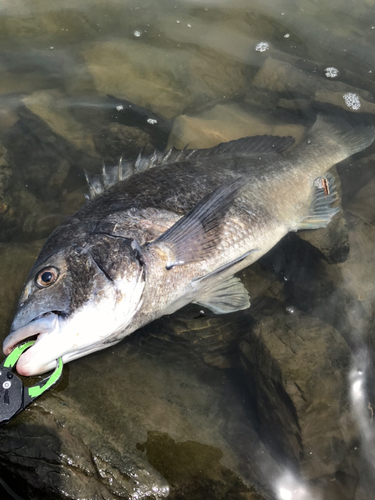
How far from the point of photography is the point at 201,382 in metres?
3.35

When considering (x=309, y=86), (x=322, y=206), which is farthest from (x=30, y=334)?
(x=309, y=86)

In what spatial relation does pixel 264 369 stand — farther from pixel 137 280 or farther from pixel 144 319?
pixel 137 280

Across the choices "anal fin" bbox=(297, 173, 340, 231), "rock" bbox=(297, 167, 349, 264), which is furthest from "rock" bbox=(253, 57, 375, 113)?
"rock" bbox=(297, 167, 349, 264)

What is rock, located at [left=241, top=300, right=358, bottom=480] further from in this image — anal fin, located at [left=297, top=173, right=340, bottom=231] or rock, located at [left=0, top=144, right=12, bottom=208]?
rock, located at [left=0, top=144, right=12, bottom=208]

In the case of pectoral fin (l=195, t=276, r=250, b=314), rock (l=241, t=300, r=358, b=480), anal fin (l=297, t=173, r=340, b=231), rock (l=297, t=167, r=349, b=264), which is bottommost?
rock (l=241, t=300, r=358, b=480)

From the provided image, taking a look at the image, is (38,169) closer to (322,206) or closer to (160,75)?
(160,75)

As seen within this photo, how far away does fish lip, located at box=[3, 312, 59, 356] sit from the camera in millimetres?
2266

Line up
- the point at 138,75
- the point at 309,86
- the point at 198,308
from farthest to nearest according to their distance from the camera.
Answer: the point at 138,75
the point at 309,86
the point at 198,308

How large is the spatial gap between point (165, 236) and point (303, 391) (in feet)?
5.41

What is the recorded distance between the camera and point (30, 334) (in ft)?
7.45

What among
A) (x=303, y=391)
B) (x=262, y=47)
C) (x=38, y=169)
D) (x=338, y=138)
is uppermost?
(x=262, y=47)

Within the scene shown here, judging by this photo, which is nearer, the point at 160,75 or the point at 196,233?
the point at 196,233

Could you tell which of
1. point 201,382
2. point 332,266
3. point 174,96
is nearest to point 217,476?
point 201,382

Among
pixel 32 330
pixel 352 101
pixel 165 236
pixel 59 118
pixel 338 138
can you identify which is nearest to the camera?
pixel 32 330
